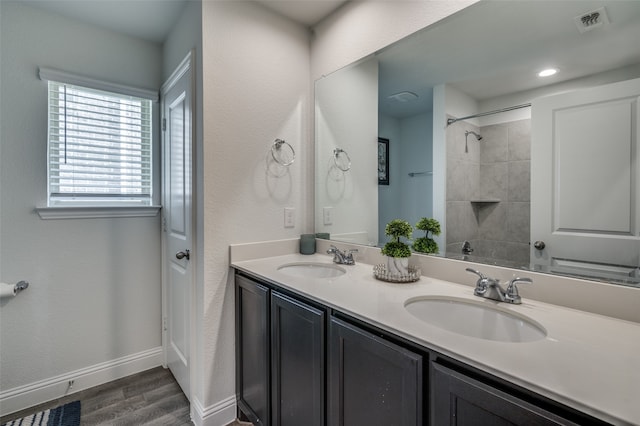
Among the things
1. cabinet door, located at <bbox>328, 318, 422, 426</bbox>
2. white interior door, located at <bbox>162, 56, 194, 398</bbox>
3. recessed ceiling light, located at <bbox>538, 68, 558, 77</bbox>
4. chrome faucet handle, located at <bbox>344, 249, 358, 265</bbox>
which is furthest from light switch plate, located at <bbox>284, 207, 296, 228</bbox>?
recessed ceiling light, located at <bbox>538, 68, 558, 77</bbox>

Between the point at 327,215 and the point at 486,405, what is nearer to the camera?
the point at 486,405

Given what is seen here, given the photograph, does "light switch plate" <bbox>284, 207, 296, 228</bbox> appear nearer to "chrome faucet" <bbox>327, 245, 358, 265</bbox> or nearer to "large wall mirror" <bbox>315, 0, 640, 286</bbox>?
"chrome faucet" <bbox>327, 245, 358, 265</bbox>

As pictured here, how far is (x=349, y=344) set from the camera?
958mm

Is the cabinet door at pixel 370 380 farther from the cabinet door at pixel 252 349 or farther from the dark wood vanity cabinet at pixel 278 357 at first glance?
the cabinet door at pixel 252 349

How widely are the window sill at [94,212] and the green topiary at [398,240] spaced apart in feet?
5.63

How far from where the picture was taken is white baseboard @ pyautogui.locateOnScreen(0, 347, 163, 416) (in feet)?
5.58

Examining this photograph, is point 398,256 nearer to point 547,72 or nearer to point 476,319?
point 476,319

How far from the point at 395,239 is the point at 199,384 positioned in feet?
4.36

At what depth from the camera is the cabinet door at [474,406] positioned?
1.88 feet

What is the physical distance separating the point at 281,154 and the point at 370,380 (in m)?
1.36

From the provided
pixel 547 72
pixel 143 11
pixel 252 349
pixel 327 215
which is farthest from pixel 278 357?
pixel 143 11

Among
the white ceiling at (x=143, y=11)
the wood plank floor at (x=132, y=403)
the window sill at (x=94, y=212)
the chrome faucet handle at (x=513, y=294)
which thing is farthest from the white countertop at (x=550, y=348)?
the white ceiling at (x=143, y=11)

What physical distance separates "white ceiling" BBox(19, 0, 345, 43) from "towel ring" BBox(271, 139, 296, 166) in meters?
0.79

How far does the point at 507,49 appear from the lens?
3.78 feet
